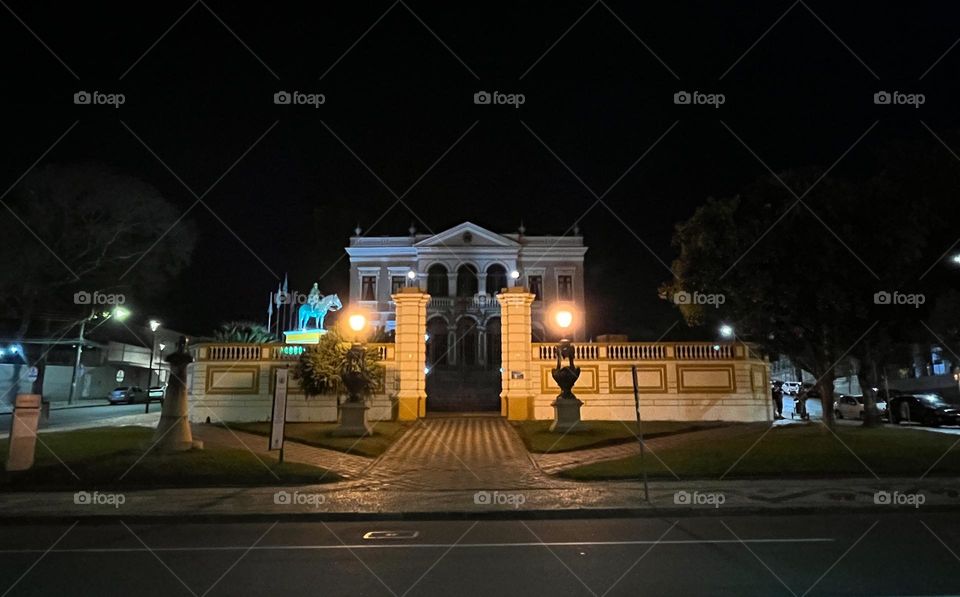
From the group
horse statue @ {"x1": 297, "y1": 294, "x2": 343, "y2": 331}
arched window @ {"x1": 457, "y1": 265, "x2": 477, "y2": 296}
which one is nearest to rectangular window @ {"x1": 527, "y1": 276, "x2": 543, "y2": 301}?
arched window @ {"x1": 457, "y1": 265, "x2": 477, "y2": 296}

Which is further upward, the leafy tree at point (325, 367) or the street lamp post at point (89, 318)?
the street lamp post at point (89, 318)

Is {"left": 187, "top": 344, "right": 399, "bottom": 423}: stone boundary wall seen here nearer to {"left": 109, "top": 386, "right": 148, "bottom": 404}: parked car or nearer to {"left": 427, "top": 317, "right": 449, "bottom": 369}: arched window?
{"left": 427, "top": 317, "right": 449, "bottom": 369}: arched window

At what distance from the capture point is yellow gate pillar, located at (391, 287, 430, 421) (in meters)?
24.3

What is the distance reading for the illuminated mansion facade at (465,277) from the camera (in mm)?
43656

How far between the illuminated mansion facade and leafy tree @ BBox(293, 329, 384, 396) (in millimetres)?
19814

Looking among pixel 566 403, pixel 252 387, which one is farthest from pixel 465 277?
pixel 566 403

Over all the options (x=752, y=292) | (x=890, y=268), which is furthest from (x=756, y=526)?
(x=890, y=268)

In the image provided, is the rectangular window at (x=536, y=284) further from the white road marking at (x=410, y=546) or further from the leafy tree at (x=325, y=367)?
the white road marking at (x=410, y=546)

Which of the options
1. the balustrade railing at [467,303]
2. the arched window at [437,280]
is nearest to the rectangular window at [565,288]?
the balustrade railing at [467,303]

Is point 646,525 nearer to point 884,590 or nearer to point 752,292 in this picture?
point 884,590

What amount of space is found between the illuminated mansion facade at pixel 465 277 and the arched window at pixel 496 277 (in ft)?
0.24

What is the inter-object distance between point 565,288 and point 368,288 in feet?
47.4

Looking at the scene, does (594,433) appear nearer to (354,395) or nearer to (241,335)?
(354,395)

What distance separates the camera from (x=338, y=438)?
19250 millimetres
